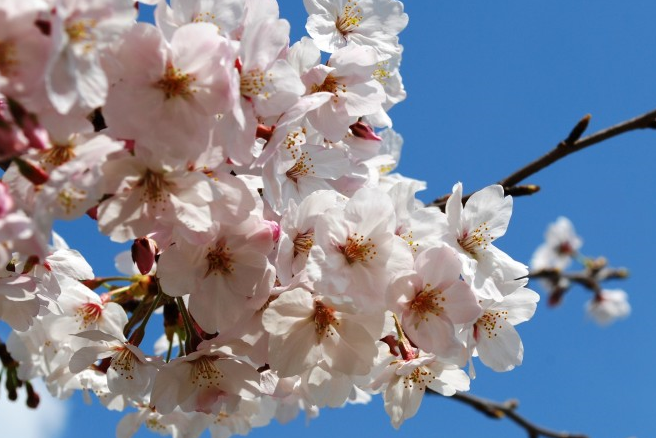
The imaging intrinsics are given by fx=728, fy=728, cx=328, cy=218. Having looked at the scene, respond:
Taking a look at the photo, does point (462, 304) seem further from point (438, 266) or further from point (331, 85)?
point (331, 85)

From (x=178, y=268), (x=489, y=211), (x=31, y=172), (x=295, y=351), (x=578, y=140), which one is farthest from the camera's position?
(x=578, y=140)

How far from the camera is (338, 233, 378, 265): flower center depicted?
6.58 ft

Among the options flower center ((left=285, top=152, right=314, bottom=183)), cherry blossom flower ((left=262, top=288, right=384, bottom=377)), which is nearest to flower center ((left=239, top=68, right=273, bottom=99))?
flower center ((left=285, top=152, right=314, bottom=183))

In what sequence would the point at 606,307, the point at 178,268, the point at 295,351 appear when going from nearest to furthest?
the point at 178,268
the point at 295,351
the point at 606,307

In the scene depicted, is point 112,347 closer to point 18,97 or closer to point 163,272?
point 163,272

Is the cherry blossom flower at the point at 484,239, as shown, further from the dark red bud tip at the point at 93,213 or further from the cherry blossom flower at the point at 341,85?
the dark red bud tip at the point at 93,213

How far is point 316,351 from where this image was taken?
2115 millimetres

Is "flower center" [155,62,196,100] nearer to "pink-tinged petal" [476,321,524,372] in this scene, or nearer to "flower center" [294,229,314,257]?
"flower center" [294,229,314,257]

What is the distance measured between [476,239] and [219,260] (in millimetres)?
830

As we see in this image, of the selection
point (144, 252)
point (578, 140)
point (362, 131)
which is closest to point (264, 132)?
point (144, 252)

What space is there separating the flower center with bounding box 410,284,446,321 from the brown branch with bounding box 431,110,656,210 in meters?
0.68

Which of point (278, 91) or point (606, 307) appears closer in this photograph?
point (278, 91)

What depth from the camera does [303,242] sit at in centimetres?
213

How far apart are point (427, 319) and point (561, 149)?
1028 mm
